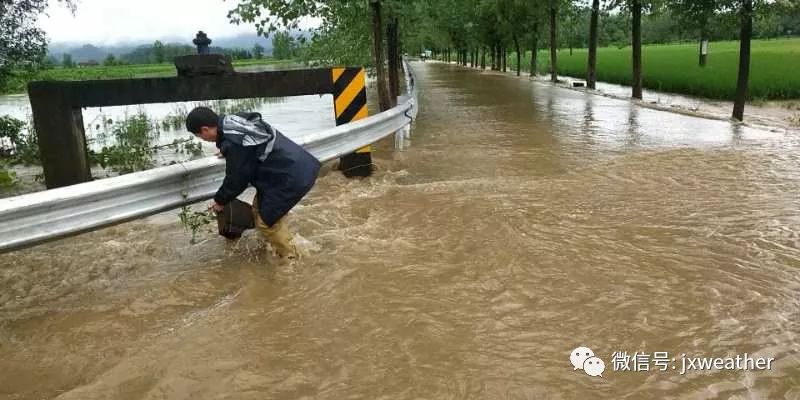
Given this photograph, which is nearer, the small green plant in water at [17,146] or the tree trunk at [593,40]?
the small green plant in water at [17,146]

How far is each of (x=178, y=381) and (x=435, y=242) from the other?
2269mm

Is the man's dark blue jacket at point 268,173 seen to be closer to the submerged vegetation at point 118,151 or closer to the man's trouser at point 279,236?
the man's trouser at point 279,236

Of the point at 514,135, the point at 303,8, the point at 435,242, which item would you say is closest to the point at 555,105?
the point at 514,135

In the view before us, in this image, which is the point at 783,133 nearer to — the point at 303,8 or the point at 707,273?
the point at 707,273

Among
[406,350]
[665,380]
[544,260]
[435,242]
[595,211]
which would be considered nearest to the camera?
[665,380]

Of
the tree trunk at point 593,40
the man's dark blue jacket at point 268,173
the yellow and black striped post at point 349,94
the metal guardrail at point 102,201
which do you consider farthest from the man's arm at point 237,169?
the tree trunk at point 593,40

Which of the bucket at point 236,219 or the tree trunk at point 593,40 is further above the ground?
the tree trunk at point 593,40

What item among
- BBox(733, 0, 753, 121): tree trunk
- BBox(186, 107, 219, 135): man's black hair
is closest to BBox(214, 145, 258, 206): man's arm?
BBox(186, 107, 219, 135): man's black hair

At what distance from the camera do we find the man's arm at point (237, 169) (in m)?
3.84

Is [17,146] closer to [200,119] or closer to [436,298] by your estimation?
[200,119]

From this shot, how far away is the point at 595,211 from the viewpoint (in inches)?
203

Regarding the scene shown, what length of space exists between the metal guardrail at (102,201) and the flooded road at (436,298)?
0.50 m

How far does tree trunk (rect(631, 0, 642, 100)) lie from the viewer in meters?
19.5

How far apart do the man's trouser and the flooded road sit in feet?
0.41
